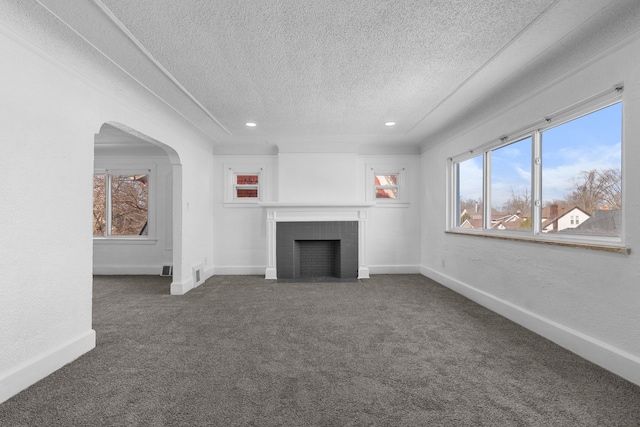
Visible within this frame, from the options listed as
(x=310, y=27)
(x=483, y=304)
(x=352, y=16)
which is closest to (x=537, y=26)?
(x=352, y=16)

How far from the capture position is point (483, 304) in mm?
3531

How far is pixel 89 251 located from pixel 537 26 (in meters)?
3.71

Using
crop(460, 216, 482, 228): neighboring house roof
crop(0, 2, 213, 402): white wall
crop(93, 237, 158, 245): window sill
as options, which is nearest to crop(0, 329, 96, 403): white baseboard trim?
crop(0, 2, 213, 402): white wall

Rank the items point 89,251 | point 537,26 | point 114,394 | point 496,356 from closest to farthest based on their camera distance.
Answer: point 114,394 < point 537,26 < point 496,356 < point 89,251

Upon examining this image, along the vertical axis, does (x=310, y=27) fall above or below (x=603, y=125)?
above

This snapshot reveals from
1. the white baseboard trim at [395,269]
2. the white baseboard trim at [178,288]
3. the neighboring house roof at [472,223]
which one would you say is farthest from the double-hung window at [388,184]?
the white baseboard trim at [178,288]

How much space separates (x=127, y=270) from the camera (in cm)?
554

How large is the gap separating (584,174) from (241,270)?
4932 mm

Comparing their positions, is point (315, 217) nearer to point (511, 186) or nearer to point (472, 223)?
point (472, 223)

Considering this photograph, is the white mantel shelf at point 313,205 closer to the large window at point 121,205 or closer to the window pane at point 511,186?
the window pane at point 511,186

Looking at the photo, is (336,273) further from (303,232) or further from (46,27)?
(46,27)

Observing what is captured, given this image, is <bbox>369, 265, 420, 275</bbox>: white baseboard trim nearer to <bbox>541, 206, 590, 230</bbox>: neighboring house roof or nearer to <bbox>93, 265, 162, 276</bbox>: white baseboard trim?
<bbox>541, 206, 590, 230</bbox>: neighboring house roof

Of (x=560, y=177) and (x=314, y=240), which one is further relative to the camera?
(x=314, y=240)

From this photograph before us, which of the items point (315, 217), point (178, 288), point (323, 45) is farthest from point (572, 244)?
point (178, 288)
